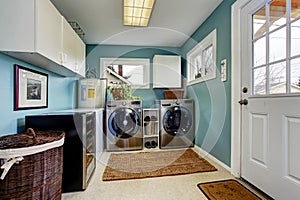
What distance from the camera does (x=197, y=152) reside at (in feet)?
10.3

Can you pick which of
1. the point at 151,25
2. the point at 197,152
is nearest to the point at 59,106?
the point at 151,25

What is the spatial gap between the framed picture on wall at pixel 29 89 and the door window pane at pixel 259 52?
96.9 inches

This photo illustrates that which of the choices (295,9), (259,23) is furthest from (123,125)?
(295,9)

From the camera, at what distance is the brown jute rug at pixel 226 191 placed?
1.64 meters

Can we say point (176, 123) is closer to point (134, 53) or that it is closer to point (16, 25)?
point (134, 53)

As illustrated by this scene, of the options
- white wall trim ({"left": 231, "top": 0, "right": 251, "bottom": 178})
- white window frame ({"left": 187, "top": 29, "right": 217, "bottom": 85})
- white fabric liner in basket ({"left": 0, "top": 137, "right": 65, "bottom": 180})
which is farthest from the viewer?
white window frame ({"left": 187, "top": 29, "right": 217, "bottom": 85})

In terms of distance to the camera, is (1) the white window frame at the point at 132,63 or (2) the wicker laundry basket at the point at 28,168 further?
(1) the white window frame at the point at 132,63

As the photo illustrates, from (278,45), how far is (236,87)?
2.11 feet

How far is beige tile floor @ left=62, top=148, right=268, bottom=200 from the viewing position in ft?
5.52

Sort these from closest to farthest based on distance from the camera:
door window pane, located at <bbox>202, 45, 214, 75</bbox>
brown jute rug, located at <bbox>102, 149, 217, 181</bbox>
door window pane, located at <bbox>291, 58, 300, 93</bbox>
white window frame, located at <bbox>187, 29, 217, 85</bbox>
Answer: door window pane, located at <bbox>291, 58, 300, 93</bbox> < brown jute rug, located at <bbox>102, 149, 217, 181</bbox> < white window frame, located at <bbox>187, 29, 217, 85</bbox> < door window pane, located at <bbox>202, 45, 214, 75</bbox>

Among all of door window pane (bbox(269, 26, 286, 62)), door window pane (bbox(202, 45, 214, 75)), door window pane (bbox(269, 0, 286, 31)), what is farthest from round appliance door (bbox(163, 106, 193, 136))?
door window pane (bbox(269, 0, 286, 31))

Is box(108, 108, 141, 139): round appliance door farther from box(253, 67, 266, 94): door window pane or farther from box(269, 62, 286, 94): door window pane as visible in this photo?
box(269, 62, 286, 94): door window pane

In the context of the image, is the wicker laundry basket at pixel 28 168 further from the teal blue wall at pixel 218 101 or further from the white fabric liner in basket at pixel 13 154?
the teal blue wall at pixel 218 101

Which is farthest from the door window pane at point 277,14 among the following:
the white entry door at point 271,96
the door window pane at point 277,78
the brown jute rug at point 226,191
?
the brown jute rug at point 226,191
